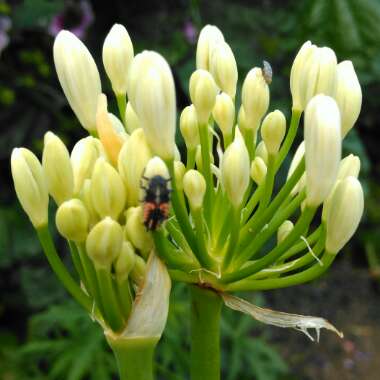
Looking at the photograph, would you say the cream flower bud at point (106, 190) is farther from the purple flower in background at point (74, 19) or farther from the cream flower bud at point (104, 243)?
the purple flower in background at point (74, 19)

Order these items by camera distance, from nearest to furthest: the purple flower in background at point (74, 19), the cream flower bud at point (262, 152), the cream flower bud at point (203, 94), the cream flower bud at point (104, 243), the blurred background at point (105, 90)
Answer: the cream flower bud at point (104, 243)
the cream flower bud at point (203, 94)
the cream flower bud at point (262, 152)
the blurred background at point (105, 90)
the purple flower in background at point (74, 19)

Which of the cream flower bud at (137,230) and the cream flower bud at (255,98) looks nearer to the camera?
the cream flower bud at (137,230)

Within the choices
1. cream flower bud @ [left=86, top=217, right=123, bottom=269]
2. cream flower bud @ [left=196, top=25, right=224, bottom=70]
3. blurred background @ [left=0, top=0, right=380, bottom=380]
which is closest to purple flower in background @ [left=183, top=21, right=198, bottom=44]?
blurred background @ [left=0, top=0, right=380, bottom=380]

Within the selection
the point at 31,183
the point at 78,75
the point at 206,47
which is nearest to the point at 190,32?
the point at 206,47

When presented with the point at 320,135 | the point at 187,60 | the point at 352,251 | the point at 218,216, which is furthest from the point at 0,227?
the point at 352,251

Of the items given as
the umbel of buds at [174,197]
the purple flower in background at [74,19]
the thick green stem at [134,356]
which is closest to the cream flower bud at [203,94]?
the umbel of buds at [174,197]

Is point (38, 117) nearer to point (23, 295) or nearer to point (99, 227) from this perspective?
point (23, 295)

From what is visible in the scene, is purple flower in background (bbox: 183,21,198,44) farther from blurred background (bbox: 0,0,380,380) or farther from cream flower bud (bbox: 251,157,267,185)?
cream flower bud (bbox: 251,157,267,185)
